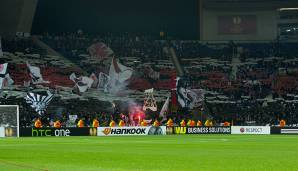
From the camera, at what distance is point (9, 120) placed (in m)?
44.2

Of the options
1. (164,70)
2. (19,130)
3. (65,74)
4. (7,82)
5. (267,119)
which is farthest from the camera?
(164,70)

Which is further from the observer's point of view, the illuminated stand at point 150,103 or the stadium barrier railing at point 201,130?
the illuminated stand at point 150,103

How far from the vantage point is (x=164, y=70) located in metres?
69.2

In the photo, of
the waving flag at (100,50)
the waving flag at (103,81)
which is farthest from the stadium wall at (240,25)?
the waving flag at (103,81)

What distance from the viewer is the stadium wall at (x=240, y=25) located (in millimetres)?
75688

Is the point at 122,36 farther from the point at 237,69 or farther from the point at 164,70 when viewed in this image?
the point at 237,69

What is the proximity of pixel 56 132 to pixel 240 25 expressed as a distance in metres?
34.8

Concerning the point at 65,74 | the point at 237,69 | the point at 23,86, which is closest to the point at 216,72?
the point at 237,69

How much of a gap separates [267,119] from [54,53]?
75.7 feet

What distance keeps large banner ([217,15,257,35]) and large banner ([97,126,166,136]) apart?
91.6 ft

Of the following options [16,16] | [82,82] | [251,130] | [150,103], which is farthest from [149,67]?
[251,130]

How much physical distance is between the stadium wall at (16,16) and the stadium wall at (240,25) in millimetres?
20476

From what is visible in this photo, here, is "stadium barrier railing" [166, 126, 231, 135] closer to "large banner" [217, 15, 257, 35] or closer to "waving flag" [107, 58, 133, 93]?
"waving flag" [107, 58, 133, 93]

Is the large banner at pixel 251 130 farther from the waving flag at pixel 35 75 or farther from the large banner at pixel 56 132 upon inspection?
the waving flag at pixel 35 75
